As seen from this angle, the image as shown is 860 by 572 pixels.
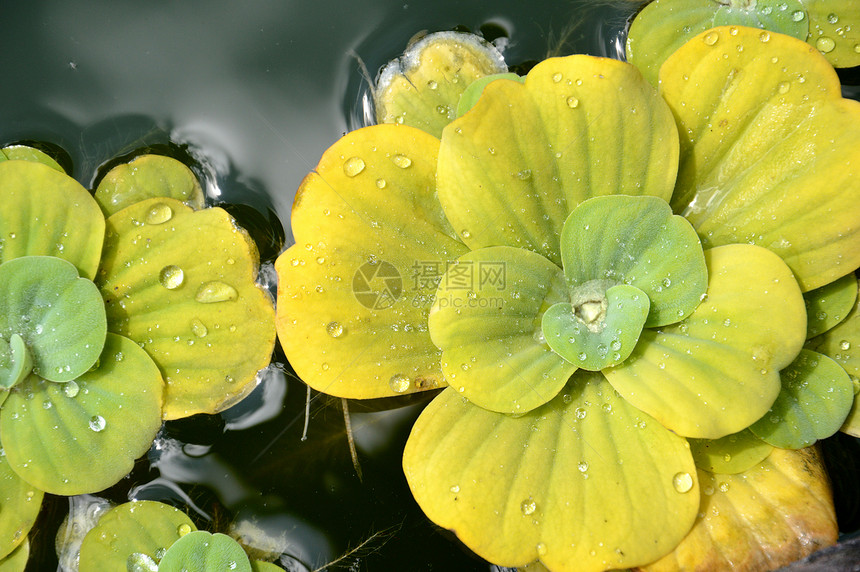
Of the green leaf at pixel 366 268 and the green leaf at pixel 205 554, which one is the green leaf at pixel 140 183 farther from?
the green leaf at pixel 205 554

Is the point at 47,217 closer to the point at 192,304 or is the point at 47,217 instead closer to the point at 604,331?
the point at 192,304

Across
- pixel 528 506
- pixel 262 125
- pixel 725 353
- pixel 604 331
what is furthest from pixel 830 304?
pixel 262 125

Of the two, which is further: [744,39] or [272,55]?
[272,55]

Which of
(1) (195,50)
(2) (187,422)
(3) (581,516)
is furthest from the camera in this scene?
(1) (195,50)

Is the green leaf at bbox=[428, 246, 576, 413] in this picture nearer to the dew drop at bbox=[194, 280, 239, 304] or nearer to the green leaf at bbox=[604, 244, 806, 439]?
the green leaf at bbox=[604, 244, 806, 439]

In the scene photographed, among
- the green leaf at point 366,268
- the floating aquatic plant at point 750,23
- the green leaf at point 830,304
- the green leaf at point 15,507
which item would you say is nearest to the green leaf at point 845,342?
the green leaf at point 830,304

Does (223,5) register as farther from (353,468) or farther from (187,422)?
(353,468)

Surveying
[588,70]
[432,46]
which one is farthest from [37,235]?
[588,70]

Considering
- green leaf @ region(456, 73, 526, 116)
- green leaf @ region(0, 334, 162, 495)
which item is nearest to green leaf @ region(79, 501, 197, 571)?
green leaf @ region(0, 334, 162, 495)
